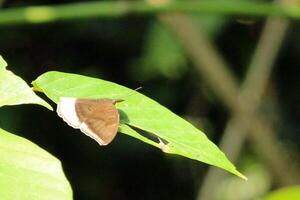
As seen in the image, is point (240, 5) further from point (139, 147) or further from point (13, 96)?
point (13, 96)

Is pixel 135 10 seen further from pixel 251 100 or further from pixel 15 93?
pixel 15 93

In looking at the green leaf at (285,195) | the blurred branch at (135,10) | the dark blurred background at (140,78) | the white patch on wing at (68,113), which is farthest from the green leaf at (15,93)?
the dark blurred background at (140,78)

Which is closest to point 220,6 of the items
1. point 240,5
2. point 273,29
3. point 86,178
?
point 240,5

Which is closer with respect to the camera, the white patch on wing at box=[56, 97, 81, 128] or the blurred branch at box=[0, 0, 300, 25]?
the white patch on wing at box=[56, 97, 81, 128]

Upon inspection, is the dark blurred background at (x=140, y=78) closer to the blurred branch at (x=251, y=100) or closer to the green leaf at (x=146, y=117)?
the blurred branch at (x=251, y=100)

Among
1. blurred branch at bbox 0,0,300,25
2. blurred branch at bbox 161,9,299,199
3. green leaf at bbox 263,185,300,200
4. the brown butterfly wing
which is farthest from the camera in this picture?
blurred branch at bbox 161,9,299,199

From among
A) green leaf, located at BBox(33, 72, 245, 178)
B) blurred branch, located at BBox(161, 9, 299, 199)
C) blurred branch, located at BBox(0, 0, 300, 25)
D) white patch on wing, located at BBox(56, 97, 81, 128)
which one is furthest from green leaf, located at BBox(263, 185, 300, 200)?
blurred branch, located at BBox(161, 9, 299, 199)

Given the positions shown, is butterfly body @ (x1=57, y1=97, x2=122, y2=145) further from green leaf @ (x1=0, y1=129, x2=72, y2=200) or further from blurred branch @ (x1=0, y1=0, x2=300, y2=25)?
blurred branch @ (x1=0, y1=0, x2=300, y2=25)

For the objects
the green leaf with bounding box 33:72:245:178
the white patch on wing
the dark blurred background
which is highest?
the green leaf with bounding box 33:72:245:178
